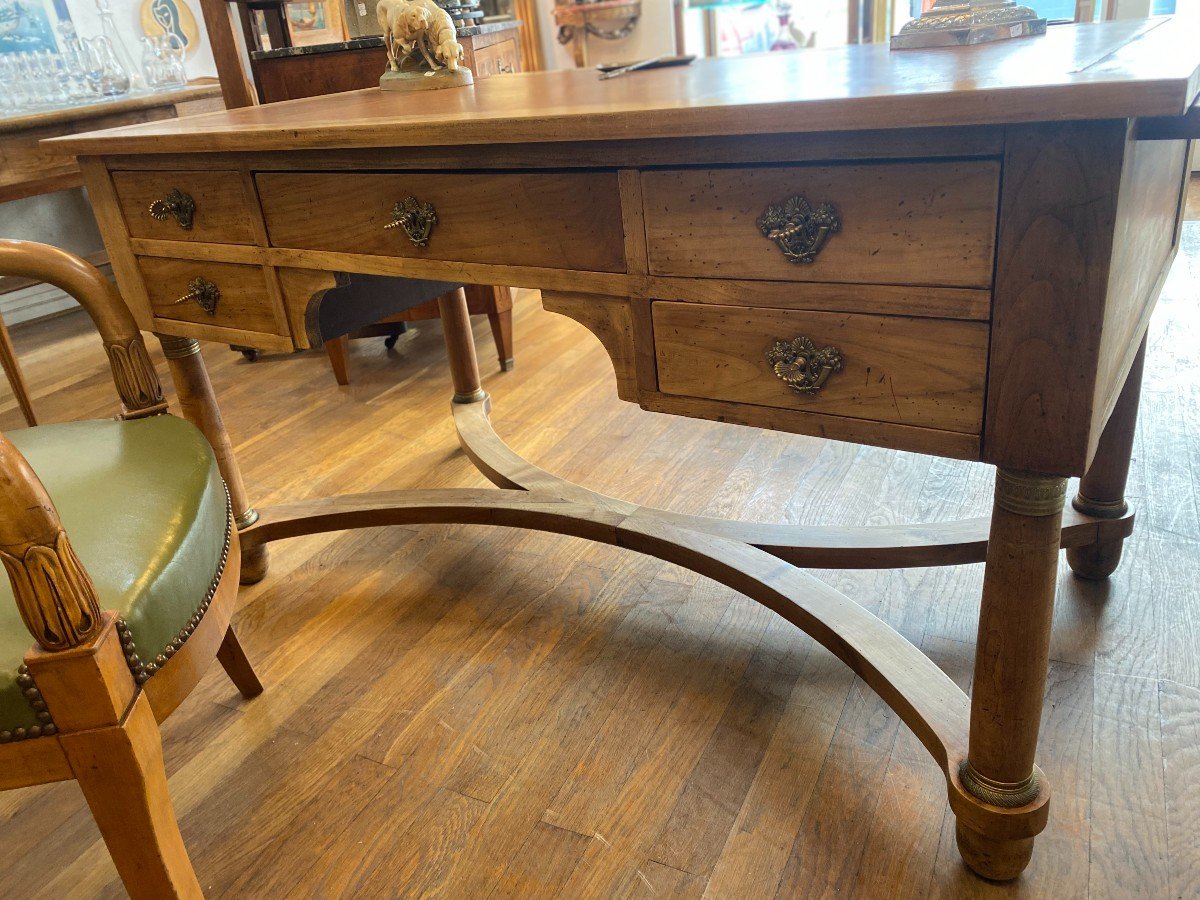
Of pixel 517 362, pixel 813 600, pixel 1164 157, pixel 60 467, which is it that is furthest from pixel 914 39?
pixel 517 362

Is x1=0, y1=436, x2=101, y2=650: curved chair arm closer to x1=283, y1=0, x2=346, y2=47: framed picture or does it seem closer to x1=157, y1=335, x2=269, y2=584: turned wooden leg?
x1=157, y1=335, x2=269, y2=584: turned wooden leg

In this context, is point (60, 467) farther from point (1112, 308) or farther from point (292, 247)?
point (1112, 308)

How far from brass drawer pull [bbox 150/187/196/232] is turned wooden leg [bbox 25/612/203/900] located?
0.71 meters

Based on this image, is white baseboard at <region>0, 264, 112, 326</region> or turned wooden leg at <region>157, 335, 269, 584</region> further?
white baseboard at <region>0, 264, 112, 326</region>

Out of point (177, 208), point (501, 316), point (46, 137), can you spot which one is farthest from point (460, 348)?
point (46, 137)

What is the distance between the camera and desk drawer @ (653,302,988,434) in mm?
770

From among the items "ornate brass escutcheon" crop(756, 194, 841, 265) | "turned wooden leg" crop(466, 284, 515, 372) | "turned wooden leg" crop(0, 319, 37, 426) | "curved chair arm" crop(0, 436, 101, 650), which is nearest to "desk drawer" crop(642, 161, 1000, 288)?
"ornate brass escutcheon" crop(756, 194, 841, 265)

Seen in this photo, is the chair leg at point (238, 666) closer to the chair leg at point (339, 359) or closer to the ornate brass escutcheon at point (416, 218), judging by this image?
the ornate brass escutcheon at point (416, 218)

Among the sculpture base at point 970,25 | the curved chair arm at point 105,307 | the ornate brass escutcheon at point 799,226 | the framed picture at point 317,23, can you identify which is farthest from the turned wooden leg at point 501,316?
the ornate brass escutcheon at point 799,226

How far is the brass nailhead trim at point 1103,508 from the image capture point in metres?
1.34

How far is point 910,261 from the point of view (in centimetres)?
75

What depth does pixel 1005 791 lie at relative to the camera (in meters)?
0.94

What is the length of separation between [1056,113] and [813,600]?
30.5 inches

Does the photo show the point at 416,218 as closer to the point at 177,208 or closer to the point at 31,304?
the point at 177,208
